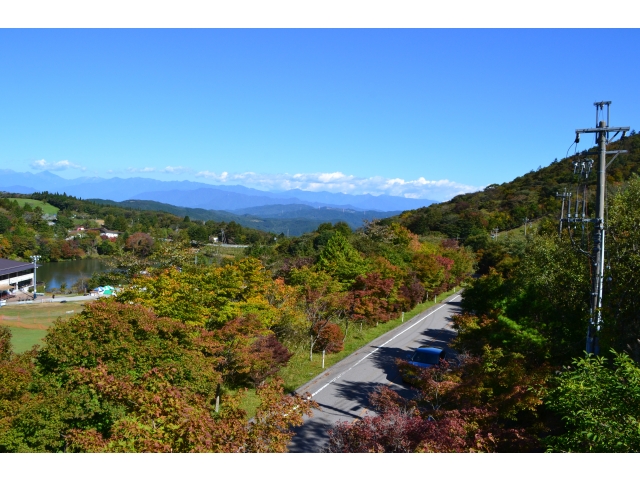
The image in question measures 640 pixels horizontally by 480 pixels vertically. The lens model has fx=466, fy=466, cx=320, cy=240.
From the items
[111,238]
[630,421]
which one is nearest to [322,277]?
[630,421]

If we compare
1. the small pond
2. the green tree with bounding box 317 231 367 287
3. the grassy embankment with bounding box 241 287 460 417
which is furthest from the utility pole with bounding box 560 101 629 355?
the small pond

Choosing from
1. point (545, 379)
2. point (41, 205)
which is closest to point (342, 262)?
point (545, 379)

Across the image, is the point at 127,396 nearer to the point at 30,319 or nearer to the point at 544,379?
the point at 544,379

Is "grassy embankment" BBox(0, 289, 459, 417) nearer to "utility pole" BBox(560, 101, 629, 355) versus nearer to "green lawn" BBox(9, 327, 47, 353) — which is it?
"green lawn" BBox(9, 327, 47, 353)

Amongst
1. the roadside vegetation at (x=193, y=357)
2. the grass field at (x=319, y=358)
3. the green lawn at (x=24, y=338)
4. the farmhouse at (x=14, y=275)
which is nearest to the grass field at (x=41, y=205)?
the farmhouse at (x=14, y=275)

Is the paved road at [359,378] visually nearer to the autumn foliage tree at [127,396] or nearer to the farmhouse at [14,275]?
the autumn foliage tree at [127,396]

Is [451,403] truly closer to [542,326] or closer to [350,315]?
[542,326]
